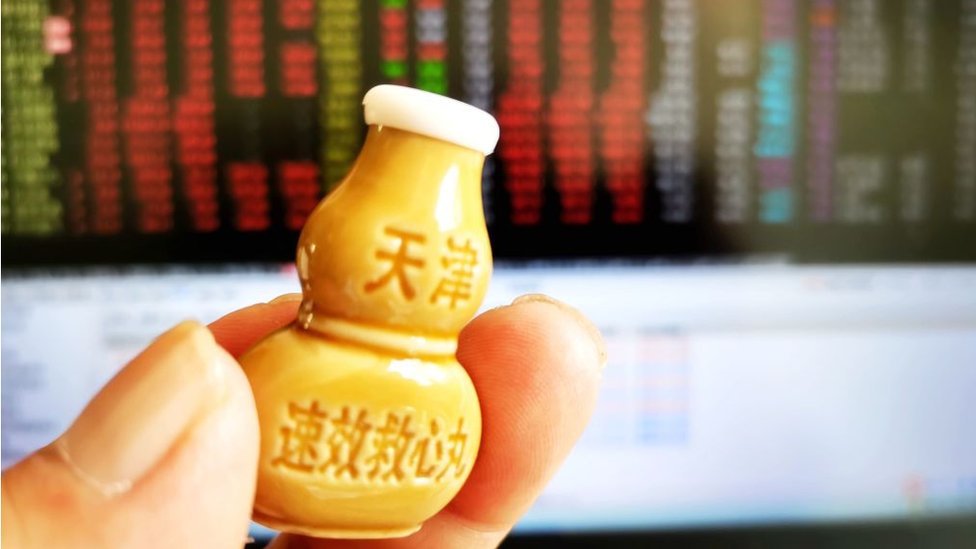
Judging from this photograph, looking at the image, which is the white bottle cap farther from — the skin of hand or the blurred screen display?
the blurred screen display

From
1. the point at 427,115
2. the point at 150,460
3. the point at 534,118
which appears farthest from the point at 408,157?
the point at 534,118

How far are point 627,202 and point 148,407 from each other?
1.75ft

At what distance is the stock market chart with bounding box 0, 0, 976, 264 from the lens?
70 cm

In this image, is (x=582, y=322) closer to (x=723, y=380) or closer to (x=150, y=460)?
(x=150, y=460)

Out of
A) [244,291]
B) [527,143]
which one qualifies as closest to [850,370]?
[527,143]

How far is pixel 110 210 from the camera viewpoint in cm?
70

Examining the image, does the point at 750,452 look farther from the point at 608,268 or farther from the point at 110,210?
the point at 110,210

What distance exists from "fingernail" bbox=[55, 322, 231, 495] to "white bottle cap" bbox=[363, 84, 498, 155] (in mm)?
93

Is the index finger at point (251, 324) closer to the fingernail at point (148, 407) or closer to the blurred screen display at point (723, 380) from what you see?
the fingernail at point (148, 407)

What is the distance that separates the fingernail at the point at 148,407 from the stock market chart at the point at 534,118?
0.46m

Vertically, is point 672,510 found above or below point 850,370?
below

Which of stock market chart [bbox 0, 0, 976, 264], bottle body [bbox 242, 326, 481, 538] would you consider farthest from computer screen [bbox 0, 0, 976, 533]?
bottle body [bbox 242, 326, 481, 538]

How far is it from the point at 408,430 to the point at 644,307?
477 millimetres

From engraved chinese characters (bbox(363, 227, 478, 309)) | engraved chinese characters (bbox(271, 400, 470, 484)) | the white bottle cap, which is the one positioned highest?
the white bottle cap
